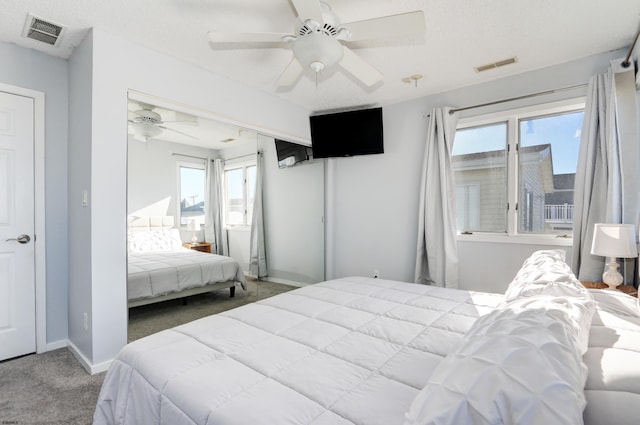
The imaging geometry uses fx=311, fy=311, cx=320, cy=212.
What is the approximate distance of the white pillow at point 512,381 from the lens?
1.89ft

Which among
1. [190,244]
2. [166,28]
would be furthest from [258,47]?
[190,244]

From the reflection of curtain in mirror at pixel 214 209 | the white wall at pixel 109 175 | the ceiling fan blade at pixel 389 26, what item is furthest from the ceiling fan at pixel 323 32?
the reflection of curtain in mirror at pixel 214 209

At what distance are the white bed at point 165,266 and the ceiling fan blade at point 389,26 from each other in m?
2.25

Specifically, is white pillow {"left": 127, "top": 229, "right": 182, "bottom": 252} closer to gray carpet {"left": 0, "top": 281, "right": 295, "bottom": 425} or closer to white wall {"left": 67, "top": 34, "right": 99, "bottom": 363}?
white wall {"left": 67, "top": 34, "right": 99, "bottom": 363}

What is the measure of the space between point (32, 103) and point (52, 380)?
2.17 metres

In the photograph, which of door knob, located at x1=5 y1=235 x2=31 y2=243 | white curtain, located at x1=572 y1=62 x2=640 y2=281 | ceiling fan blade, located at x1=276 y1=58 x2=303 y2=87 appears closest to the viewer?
ceiling fan blade, located at x1=276 y1=58 x2=303 y2=87

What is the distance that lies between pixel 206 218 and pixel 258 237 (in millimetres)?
783

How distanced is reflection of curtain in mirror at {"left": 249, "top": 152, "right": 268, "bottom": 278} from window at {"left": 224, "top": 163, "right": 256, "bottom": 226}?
6cm

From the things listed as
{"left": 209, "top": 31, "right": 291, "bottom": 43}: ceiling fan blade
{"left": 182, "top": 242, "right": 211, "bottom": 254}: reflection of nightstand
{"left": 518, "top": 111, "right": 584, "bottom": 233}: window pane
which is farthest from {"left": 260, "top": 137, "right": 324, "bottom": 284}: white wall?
{"left": 518, "top": 111, "right": 584, "bottom": 233}: window pane

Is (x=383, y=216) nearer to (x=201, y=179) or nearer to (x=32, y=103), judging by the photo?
(x=201, y=179)

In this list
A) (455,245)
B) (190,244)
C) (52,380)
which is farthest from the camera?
(455,245)

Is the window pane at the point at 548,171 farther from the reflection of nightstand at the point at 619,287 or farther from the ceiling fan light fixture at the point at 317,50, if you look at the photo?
the ceiling fan light fixture at the point at 317,50

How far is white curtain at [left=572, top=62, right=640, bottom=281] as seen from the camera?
242 centimetres

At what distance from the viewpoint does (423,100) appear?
3705mm
